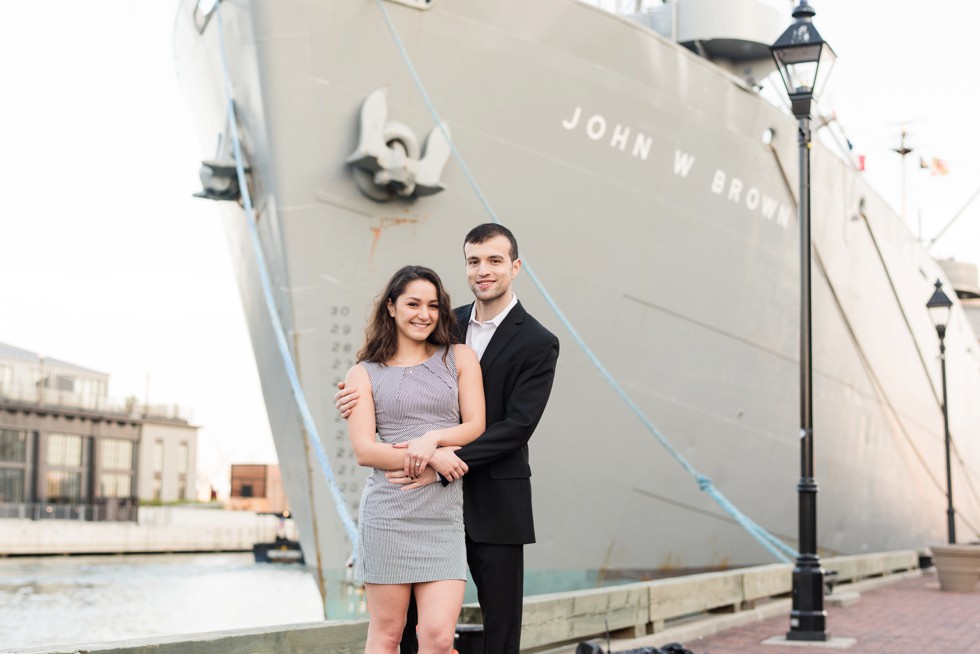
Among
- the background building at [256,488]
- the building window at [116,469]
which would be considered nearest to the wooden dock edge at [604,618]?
the building window at [116,469]

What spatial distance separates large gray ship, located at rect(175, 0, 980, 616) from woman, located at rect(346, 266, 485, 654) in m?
4.11

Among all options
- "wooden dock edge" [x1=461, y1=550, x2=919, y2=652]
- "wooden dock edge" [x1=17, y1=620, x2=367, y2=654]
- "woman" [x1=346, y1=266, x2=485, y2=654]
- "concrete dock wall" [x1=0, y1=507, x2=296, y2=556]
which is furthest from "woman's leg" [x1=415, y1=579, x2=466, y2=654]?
"concrete dock wall" [x1=0, y1=507, x2=296, y2=556]

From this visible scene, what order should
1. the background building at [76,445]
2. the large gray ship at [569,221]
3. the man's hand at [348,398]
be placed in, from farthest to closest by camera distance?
the background building at [76,445] → the large gray ship at [569,221] → the man's hand at [348,398]

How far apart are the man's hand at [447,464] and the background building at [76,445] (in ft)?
173

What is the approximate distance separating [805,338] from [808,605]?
190cm

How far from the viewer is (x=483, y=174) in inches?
356

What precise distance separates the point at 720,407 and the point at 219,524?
5294cm

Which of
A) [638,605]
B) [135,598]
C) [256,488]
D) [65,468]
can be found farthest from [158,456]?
[638,605]

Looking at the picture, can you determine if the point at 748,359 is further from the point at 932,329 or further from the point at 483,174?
the point at 932,329

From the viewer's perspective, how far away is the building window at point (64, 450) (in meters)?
60.6

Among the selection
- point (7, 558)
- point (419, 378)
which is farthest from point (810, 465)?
point (7, 558)

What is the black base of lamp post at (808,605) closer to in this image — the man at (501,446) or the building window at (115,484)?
the man at (501,446)

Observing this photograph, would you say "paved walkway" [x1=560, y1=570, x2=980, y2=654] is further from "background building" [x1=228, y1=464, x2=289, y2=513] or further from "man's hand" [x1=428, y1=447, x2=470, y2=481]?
"background building" [x1=228, y1=464, x2=289, y2=513]

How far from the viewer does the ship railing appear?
51.4 m
